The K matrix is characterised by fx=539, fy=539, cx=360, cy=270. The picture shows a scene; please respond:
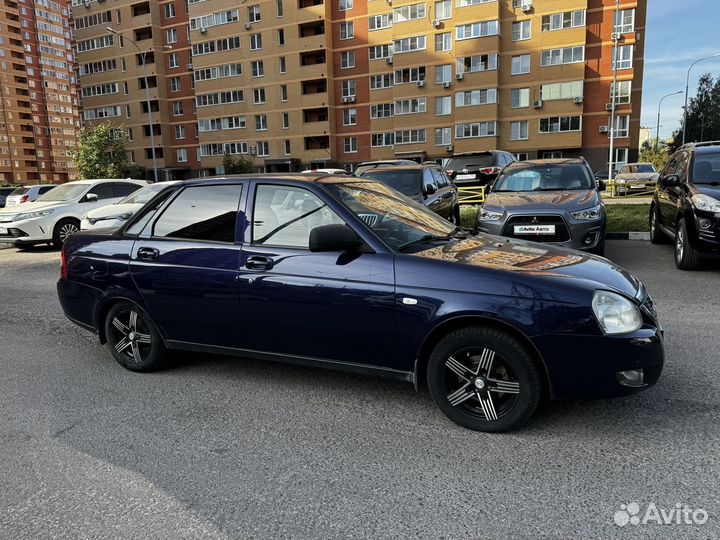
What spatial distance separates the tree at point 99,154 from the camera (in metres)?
45.1

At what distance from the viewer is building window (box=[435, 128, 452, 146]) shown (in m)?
46.3

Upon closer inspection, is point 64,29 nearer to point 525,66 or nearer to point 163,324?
point 525,66

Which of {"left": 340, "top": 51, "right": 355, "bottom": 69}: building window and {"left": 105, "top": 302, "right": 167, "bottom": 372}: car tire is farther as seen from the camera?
{"left": 340, "top": 51, "right": 355, "bottom": 69}: building window

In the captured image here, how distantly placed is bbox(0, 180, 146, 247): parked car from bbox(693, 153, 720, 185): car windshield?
41.8ft

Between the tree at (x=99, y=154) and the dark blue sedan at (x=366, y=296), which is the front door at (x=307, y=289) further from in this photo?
the tree at (x=99, y=154)

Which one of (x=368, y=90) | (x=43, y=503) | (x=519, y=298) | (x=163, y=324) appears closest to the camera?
(x=43, y=503)

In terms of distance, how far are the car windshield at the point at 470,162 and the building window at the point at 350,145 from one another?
34.2 m

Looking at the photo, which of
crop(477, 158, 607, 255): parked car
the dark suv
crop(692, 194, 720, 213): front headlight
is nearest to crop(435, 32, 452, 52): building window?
the dark suv

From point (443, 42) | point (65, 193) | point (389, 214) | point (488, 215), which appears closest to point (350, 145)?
point (443, 42)

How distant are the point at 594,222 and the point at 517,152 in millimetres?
39362

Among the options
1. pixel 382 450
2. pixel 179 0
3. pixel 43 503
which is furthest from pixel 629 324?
pixel 179 0

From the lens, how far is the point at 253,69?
5275 cm

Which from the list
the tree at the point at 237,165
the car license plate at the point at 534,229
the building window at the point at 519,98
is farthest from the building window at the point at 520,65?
the car license plate at the point at 534,229

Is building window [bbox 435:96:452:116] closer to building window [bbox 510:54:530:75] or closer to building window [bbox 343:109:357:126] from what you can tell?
building window [bbox 510:54:530:75]
